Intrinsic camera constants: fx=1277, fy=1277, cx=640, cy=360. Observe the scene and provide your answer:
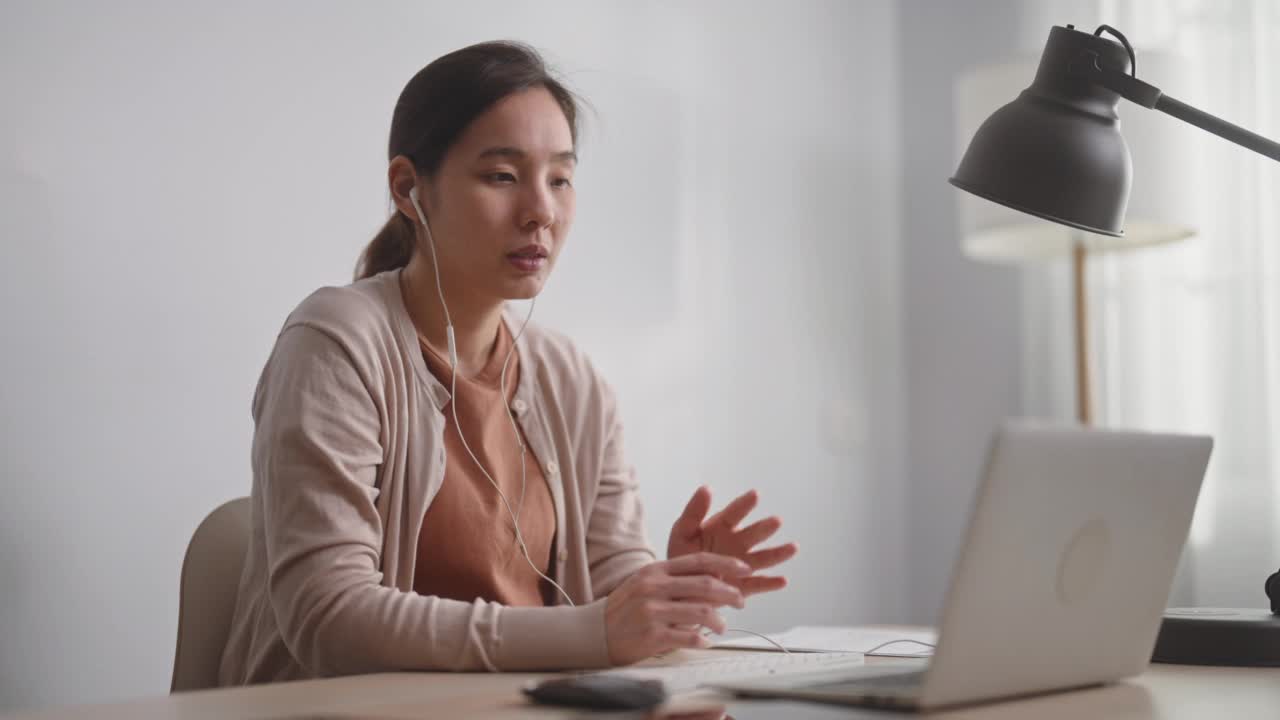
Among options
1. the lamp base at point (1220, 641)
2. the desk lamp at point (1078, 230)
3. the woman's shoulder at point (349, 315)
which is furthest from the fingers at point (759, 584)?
the desk lamp at point (1078, 230)

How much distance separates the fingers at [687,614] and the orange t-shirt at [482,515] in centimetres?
39

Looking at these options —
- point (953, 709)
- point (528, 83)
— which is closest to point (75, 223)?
point (528, 83)

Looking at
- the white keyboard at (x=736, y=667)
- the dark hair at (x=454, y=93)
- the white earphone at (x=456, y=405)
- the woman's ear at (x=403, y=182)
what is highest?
the dark hair at (x=454, y=93)

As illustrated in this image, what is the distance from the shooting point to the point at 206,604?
141 cm

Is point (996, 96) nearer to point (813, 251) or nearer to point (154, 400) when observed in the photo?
point (813, 251)

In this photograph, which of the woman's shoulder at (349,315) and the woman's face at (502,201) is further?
the woman's face at (502,201)

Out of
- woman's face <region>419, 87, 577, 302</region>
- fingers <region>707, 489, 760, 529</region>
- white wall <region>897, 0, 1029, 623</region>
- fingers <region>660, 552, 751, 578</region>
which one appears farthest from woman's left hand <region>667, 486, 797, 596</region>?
white wall <region>897, 0, 1029, 623</region>

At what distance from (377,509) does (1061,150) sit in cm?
74

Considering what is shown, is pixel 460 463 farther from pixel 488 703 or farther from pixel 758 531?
pixel 488 703

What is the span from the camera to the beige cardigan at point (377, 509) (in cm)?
108

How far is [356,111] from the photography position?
82.0 inches

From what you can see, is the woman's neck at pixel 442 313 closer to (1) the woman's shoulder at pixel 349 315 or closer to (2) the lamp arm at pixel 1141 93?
(1) the woman's shoulder at pixel 349 315

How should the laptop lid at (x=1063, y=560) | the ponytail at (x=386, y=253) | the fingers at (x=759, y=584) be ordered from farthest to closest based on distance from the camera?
1. the ponytail at (x=386, y=253)
2. the fingers at (x=759, y=584)
3. the laptop lid at (x=1063, y=560)

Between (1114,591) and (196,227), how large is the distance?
4.59 ft
